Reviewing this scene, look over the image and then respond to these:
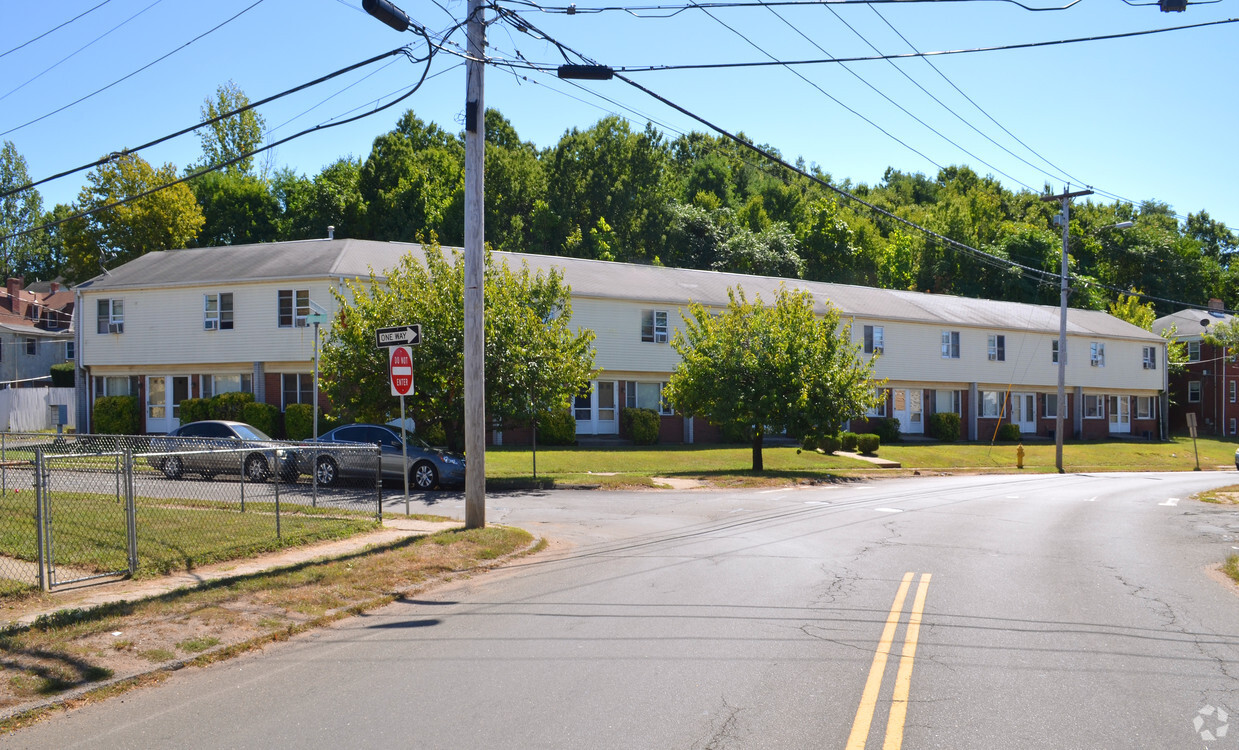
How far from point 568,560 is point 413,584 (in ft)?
8.47

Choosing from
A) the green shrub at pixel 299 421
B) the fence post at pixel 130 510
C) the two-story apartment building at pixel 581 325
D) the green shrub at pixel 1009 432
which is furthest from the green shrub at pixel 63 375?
the green shrub at pixel 1009 432

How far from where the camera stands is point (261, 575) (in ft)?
36.2

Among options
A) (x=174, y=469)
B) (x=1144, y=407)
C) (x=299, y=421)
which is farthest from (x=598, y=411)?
(x=1144, y=407)

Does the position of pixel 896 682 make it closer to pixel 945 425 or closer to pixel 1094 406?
pixel 945 425

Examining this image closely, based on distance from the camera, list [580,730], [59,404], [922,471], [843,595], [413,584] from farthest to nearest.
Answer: [59,404] → [922,471] → [413,584] → [843,595] → [580,730]

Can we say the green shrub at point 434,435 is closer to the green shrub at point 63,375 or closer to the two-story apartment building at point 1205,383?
the green shrub at point 63,375

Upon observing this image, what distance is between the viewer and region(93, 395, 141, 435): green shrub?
38.6 metres

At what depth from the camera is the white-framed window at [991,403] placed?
54.2 meters

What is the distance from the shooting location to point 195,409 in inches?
1452

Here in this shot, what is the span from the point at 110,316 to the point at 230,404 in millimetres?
7976

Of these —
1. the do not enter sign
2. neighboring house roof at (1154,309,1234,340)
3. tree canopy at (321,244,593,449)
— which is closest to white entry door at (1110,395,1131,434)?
neighboring house roof at (1154,309,1234,340)

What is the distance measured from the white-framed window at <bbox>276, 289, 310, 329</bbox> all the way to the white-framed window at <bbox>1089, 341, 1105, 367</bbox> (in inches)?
1812

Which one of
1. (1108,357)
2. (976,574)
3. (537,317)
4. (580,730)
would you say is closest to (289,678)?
(580,730)

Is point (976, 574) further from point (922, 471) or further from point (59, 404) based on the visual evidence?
point (59, 404)
